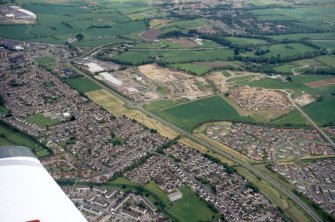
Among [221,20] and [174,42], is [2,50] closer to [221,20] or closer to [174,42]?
[174,42]

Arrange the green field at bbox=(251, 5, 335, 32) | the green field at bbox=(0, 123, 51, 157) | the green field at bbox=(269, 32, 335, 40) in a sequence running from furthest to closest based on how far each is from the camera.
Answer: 1. the green field at bbox=(251, 5, 335, 32)
2. the green field at bbox=(269, 32, 335, 40)
3. the green field at bbox=(0, 123, 51, 157)

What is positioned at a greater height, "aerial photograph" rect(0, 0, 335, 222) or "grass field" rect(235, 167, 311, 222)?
"aerial photograph" rect(0, 0, 335, 222)

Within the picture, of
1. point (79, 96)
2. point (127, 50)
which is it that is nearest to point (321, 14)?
point (127, 50)

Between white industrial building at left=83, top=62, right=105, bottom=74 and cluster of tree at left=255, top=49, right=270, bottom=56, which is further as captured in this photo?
cluster of tree at left=255, top=49, right=270, bottom=56

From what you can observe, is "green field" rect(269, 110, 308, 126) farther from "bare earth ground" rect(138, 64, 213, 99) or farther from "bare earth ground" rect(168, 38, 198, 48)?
"bare earth ground" rect(168, 38, 198, 48)

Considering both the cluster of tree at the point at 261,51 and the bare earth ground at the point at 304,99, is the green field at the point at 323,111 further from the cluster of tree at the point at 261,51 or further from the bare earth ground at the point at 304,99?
the cluster of tree at the point at 261,51

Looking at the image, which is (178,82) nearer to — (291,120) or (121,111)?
(121,111)

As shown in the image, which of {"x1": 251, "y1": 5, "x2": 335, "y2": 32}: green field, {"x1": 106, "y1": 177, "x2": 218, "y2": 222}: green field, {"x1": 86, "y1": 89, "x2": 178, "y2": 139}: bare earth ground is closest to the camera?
{"x1": 106, "y1": 177, "x2": 218, "y2": 222}: green field

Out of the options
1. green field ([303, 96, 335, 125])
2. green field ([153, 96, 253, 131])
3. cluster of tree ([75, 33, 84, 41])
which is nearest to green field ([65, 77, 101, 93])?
green field ([153, 96, 253, 131])

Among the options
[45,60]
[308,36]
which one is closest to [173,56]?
[45,60]
